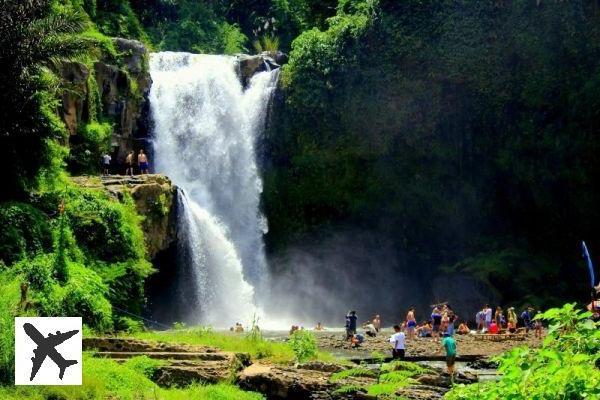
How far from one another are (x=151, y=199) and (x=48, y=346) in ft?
59.6

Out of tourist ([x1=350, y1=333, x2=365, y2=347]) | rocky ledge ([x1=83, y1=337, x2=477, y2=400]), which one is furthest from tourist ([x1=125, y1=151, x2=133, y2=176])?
rocky ledge ([x1=83, y1=337, x2=477, y2=400])

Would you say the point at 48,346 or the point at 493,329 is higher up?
the point at 493,329

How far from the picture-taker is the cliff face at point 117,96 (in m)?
28.4

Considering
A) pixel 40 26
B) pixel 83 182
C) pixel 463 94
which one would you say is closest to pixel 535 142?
pixel 463 94

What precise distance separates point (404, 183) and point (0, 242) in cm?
2192

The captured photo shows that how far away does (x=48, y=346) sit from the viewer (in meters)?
9.73

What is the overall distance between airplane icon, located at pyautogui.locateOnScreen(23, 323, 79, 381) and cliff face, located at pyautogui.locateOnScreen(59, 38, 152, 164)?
1930 cm

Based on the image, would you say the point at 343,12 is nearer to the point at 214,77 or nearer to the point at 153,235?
the point at 214,77

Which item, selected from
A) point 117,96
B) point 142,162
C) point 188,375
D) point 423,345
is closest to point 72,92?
point 142,162

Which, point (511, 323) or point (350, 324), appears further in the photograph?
point (511, 323)

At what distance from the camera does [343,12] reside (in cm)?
4016

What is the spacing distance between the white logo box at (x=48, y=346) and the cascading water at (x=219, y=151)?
74.5 ft

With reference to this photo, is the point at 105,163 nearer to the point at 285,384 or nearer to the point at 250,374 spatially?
the point at 250,374

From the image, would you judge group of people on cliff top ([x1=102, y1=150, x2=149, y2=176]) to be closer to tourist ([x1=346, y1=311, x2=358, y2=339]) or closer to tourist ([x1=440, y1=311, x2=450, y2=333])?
tourist ([x1=346, y1=311, x2=358, y2=339])
